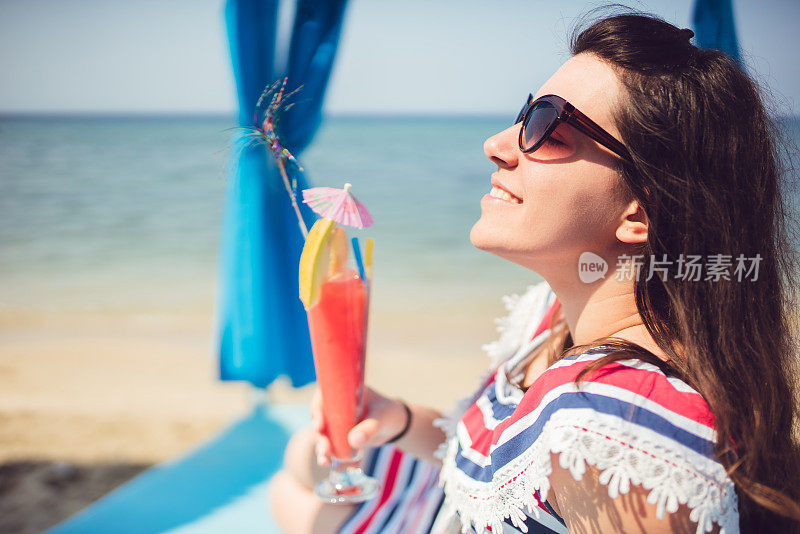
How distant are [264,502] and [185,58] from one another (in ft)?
108

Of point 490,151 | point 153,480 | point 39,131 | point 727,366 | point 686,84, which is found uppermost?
point 686,84

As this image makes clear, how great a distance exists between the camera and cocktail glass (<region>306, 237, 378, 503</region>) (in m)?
1.29

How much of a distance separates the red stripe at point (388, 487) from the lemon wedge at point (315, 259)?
0.80 meters

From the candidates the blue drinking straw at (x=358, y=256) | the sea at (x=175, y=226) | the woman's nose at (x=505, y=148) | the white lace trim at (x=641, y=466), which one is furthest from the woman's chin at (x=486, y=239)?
the sea at (x=175, y=226)

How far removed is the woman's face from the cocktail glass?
31 centimetres

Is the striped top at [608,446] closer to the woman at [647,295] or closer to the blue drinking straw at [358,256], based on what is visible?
the woman at [647,295]

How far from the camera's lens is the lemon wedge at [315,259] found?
1.19 m

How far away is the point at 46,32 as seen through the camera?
Result: 1313 inches

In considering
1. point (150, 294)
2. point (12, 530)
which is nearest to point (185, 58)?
point (150, 294)

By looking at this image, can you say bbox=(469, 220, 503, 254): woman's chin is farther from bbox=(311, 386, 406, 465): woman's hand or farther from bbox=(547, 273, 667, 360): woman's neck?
bbox=(311, 386, 406, 465): woman's hand

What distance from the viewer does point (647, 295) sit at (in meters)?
1.15

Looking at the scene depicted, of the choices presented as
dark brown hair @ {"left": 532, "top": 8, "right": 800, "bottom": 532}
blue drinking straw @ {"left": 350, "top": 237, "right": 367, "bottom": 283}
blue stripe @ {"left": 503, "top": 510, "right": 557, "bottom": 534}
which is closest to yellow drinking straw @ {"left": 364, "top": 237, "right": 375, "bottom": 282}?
blue drinking straw @ {"left": 350, "top": 237, "right": 367, "bottom": 283}

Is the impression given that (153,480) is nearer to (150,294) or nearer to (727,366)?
(727,366)

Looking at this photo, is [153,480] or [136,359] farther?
[136,359]
